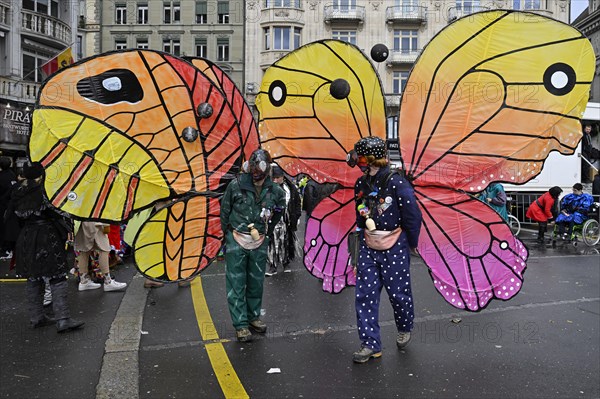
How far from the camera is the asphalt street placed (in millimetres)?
3818

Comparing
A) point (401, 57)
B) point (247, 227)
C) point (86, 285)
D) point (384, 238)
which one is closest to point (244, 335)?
point (247, 227)

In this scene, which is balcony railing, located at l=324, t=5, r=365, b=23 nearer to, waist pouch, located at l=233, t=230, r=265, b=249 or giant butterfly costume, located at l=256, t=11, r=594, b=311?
giant butterfly costume, located at l=256, t=11, r=594, b=311

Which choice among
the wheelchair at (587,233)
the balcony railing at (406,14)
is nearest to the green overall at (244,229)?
the wheelchair at (587,233)

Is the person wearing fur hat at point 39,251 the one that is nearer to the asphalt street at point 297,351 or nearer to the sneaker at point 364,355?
the asphalt street at point 297,351

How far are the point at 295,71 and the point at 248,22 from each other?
3222 centimetres

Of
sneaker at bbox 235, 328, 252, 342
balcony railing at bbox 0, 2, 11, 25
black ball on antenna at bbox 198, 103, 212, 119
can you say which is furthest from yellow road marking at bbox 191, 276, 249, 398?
balcony railing at bbox 0, 2, 11, 25

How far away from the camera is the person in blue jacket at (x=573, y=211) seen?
11.4m

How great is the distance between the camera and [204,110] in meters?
4.33

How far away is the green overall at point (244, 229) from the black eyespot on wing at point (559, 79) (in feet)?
8.03

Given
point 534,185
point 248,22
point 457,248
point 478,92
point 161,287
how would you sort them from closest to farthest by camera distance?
point 478,92 → point 457,248 → point 161,287 → point 534,185 → point 248,22

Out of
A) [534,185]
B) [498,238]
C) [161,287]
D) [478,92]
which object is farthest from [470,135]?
[534,185]

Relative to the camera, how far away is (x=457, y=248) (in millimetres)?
4543

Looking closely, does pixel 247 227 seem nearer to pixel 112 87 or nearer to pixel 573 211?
pixel 112 87

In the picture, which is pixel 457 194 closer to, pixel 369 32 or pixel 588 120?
pixel 588 120
